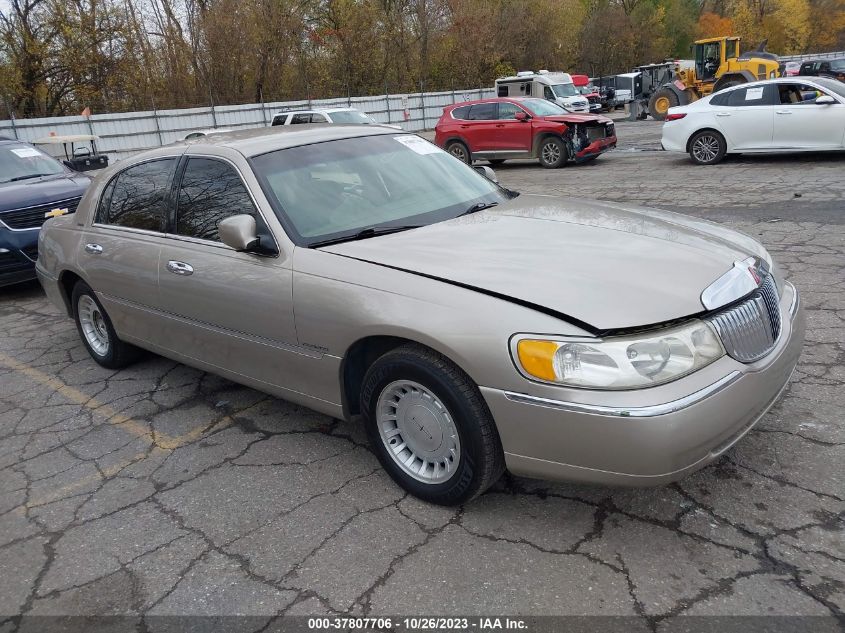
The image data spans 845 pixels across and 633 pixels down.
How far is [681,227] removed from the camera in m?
3.44

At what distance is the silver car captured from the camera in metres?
2.46

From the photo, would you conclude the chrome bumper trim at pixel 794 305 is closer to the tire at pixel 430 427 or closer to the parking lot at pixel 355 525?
the parking lot at pixel 355 525

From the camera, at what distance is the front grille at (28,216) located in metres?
7.38

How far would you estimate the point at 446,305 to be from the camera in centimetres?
270

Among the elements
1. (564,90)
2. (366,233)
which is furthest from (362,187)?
(564,90)

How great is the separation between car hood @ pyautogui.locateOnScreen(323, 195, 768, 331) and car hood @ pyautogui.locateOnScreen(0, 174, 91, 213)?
233 inches

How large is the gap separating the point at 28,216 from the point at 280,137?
16.3 feet

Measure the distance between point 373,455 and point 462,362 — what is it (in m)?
1.16

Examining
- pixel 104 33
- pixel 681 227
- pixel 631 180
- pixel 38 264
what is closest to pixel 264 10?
pixel 104 33

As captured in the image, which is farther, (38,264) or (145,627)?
(38,264)

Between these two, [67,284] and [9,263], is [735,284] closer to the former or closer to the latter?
[67,284]

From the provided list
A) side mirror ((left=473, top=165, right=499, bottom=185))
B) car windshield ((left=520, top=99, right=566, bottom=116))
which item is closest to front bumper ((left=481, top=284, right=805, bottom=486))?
side mirror ((left=473, top=165, right=499, bottom=185))

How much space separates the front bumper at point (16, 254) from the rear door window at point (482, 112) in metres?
11.2

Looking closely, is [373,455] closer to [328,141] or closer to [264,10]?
[328,141]
